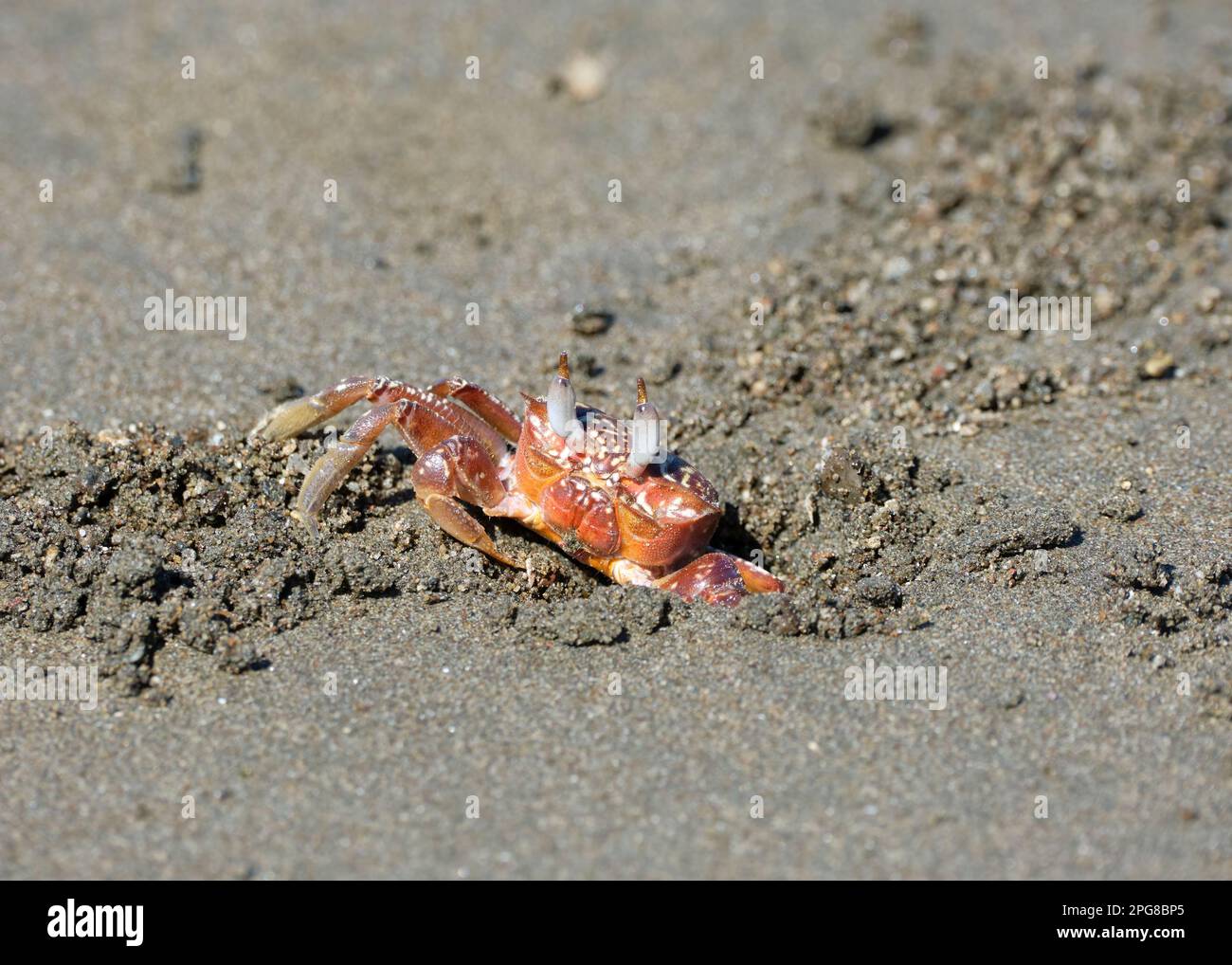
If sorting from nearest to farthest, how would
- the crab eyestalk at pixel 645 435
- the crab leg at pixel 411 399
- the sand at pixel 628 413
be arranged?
the sand at pixel 628 413
the crab eyestalk at pixel 645 435
the crab leg at pixel 411 399

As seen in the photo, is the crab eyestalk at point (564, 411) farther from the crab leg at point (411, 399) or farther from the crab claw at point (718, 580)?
the crab claw at point (718, 580)

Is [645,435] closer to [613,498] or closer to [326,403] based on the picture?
[613,498]

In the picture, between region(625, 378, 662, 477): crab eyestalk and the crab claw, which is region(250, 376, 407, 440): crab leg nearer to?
region(625, 378, 662, 477): crab eyestalk

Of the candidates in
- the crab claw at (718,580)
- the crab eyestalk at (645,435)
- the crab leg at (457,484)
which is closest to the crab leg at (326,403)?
the crab leg at (457,484)

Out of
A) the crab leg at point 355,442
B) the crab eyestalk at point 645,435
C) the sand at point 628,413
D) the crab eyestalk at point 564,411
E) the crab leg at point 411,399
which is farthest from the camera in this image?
the crab leg at point 411,399

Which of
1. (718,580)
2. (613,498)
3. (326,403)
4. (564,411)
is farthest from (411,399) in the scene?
(718,580)

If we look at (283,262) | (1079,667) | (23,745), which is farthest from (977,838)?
(283,262)

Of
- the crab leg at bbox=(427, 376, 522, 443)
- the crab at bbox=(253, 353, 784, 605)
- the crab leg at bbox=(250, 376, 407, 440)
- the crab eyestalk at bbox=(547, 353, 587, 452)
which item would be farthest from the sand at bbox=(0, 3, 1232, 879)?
the crab eyestalk at bbox=(547, 353, 587, 452)
